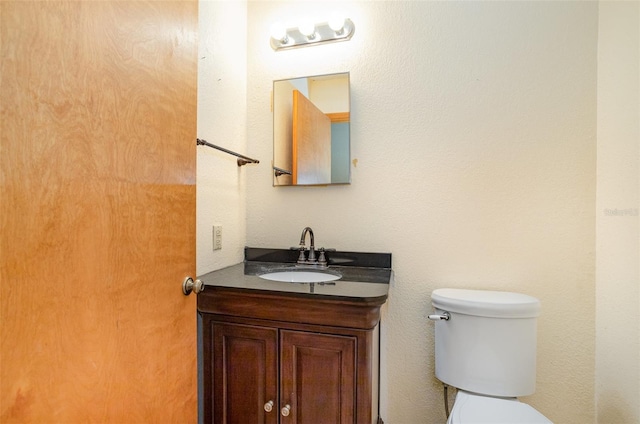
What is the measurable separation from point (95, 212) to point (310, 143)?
3.59 ft

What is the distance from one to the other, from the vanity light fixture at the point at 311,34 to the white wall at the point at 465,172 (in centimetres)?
4

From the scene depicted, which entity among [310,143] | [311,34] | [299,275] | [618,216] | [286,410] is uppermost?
[311,34]

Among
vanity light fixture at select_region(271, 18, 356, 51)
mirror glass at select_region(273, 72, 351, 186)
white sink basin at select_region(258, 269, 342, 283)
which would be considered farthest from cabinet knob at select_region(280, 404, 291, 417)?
vanity light fixture at select_region(271, 18, 356, 51)

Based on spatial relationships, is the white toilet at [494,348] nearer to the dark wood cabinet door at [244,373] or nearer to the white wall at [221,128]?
the dark wood cabinet door at [244,373]

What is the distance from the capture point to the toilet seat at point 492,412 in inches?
39.3

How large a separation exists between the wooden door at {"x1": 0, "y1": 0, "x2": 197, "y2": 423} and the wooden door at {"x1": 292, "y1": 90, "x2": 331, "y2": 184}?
2.29 ft

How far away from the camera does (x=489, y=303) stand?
1208mm

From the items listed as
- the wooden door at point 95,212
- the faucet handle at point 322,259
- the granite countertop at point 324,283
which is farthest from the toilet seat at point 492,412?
the wooden door at point 95,212

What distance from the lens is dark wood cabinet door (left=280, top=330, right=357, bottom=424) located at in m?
1.05

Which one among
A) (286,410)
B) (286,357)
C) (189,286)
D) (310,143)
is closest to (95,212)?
(189,286)

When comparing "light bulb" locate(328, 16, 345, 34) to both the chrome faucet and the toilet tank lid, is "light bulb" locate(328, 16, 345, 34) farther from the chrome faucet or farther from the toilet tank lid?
the toilet tank lid

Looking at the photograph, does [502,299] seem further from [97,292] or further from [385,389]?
[97,292]

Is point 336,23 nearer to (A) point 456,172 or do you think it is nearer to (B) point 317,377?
(A) point 456,172

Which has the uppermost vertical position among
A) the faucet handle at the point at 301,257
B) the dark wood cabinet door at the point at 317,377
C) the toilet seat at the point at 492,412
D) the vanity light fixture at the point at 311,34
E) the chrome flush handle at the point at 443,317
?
the vanity light fixture at the point at 311,34
